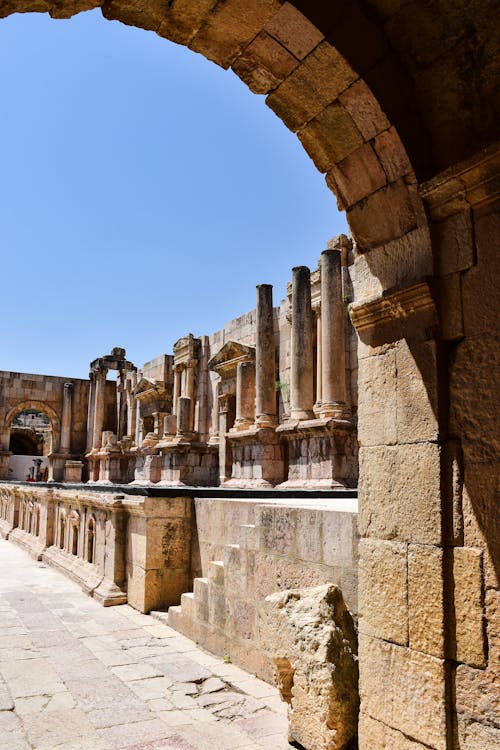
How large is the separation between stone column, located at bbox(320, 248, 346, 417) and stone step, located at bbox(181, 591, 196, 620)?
673 cm

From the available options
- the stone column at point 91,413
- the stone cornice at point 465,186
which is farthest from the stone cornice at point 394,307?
the stone column at point 91,413

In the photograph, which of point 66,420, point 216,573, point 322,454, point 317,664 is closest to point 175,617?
point 216,573

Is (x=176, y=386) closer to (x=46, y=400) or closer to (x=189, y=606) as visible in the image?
(x=46, y=400)

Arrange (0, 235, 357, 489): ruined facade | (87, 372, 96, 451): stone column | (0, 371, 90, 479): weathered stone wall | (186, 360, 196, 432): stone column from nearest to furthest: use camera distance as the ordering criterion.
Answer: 1. (0, 235, 357, 489): ruined facade
2. (186, 360, 196, 432): stone column
3. (87, 372, 96, 451): stone column
4. (0, 371, 90, 479): weathered stone wall

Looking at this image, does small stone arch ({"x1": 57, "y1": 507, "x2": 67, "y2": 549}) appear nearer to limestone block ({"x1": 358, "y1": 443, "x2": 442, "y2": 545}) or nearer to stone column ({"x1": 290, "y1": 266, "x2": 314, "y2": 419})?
stone column ({"x1": 290, "y1": 266, "x2": 314, "y2": 419})

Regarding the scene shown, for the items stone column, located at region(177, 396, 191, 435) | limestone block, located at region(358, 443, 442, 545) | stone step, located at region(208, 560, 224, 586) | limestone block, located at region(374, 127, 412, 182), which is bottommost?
stone step, located at region(208, 560, 224, 586)

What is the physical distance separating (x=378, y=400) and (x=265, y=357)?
471 inches

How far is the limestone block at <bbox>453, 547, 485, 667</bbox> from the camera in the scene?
9.57 feet

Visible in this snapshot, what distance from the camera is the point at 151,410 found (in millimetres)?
24797

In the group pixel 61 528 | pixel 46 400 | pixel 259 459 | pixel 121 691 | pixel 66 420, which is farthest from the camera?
pixel 46 400

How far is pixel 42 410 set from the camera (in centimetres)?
3275

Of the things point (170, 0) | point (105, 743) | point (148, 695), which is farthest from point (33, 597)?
point (170, 0)

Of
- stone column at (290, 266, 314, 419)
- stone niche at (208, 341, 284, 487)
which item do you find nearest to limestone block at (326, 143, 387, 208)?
stone column at (290, 266, 314, 419)

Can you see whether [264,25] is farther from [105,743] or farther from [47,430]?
[47,430]
